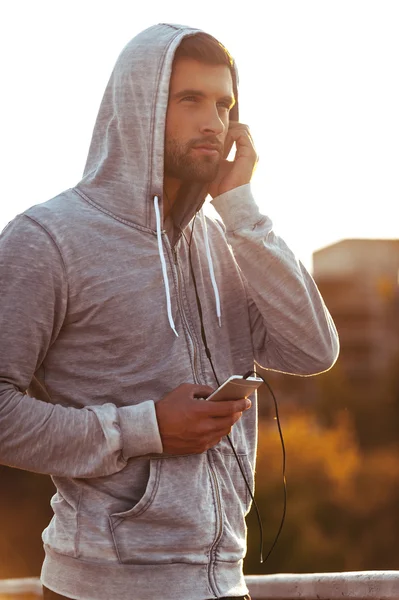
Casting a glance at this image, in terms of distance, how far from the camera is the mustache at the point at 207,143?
3.22m

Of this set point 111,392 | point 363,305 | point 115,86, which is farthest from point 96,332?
point 363,305

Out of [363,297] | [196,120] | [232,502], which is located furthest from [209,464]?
[363,297]

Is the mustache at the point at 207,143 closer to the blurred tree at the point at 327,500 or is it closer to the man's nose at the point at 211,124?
the man's nose at the point at 211,124

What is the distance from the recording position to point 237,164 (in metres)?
3.41

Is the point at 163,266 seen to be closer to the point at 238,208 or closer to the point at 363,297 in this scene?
the point at 238,208

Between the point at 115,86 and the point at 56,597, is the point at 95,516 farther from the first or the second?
the point at 115,86

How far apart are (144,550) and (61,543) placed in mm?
242

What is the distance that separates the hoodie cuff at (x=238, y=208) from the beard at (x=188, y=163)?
8cm

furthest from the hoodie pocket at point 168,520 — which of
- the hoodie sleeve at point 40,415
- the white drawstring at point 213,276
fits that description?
the white drawstring at point 213,276

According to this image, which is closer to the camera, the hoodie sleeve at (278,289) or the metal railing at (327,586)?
the hoodie sleeve at (278,289)

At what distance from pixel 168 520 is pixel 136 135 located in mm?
1173

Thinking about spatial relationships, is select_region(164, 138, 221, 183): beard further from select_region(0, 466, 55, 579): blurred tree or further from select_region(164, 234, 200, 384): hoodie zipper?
select_region(0, 466, 55, 579): blurred tree

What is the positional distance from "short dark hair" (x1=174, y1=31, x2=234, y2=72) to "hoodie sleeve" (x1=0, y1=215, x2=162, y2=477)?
0.86 metres

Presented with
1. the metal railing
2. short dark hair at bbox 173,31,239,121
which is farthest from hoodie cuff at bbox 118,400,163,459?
the metal railing
